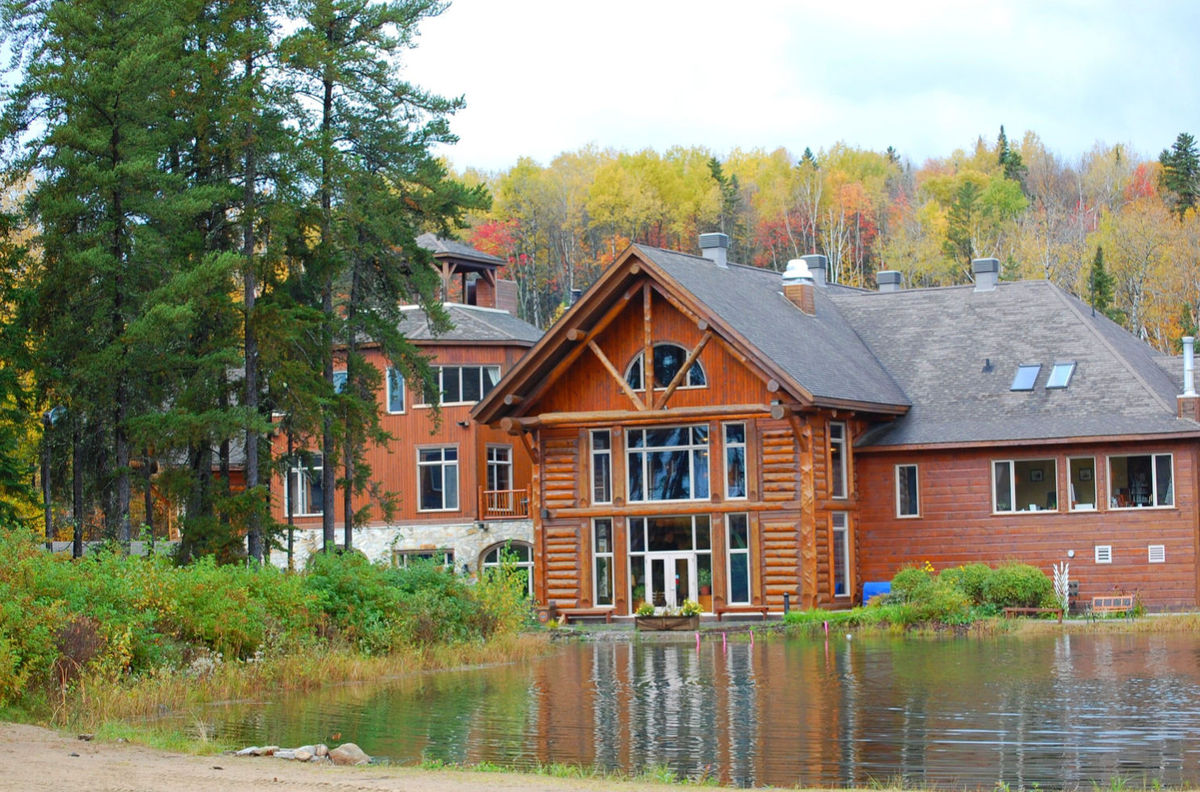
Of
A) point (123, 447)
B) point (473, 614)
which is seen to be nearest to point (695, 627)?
point (473, 614)

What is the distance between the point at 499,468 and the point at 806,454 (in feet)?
42.0

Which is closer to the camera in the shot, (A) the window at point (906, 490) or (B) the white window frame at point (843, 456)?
(B) the white window frame at point (843, 456)

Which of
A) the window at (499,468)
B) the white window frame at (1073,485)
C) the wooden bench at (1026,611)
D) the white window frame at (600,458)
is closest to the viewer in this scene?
the wooden bench at (1026,611)

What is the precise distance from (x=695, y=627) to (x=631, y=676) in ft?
36.9

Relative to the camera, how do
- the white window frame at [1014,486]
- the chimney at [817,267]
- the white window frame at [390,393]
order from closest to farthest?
the white window frame at [1014,486] → the white window frame at [390,393] → the chimney at [817,267]

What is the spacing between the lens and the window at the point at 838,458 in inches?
1571

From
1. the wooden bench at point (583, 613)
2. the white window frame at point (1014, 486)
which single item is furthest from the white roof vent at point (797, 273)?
the wooden bench at point (583, 613)

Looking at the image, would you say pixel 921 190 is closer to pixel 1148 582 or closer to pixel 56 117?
pixel 1148 582

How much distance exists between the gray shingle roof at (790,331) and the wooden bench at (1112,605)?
689 cm

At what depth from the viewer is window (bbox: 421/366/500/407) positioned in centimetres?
4756

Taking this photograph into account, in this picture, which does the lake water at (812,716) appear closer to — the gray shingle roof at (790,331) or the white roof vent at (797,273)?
the gray shingle roof at (790,331)

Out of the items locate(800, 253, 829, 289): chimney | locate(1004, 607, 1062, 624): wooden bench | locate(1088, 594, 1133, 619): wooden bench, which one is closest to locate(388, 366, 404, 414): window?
locate(800, 253, 829, 289): chimney

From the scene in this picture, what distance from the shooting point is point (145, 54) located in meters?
32.4

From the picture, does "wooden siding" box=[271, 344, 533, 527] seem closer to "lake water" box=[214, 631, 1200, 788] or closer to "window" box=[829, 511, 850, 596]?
"window" box=[829, 511, 850, 596]
